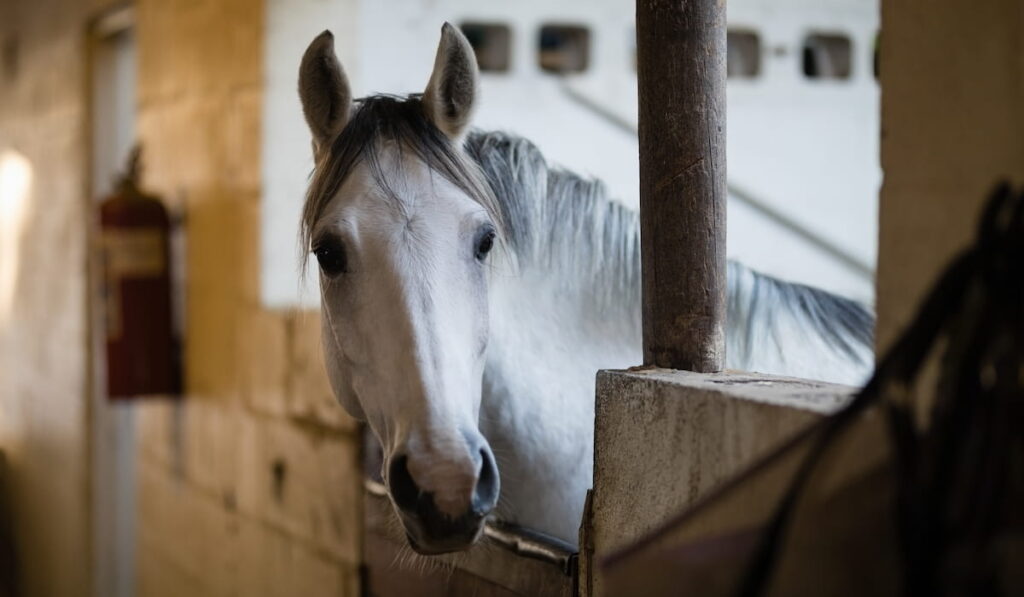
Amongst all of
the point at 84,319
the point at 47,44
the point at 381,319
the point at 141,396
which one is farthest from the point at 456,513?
the point at 47,44

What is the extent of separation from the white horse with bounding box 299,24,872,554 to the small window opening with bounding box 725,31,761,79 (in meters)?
1.78

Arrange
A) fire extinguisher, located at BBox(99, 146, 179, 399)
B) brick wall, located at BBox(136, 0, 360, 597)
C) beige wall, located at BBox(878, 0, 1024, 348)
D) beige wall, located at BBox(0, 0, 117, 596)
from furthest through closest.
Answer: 1. beige wall, located at BBox(0, 0, 117, 596)
2. fire extinguisher, located at BBox(99, 146, 179, 399)
3. brick wall, located at BBox(136, 0, 360, 597)
4. beige wall, located at BBox(878, 0, 1024, 348)

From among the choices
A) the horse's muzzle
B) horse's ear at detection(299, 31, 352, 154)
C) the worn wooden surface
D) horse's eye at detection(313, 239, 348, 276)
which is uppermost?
horse's ear at detection(299, 31, 352, 154)

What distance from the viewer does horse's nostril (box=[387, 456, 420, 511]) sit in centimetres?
117

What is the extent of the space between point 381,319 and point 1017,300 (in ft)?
2.87

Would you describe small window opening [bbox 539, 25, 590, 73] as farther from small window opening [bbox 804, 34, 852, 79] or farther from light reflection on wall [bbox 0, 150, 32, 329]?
light reflection on wall [bbox 0, 150, 32, 329]

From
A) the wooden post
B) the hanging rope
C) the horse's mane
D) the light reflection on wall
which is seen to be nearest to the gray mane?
the horse's mane

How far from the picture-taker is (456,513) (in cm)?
115

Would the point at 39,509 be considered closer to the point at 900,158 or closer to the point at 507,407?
the point at 507,407

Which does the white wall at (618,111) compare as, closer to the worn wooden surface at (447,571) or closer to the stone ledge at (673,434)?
the worn wooden surface at (447,571)

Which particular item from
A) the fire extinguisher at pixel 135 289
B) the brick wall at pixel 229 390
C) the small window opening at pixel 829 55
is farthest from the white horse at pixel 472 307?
the small window opening at pixel 829 55

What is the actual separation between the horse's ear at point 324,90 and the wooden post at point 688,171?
514 mm

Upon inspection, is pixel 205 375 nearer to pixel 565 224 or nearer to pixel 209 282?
pixel 209 282

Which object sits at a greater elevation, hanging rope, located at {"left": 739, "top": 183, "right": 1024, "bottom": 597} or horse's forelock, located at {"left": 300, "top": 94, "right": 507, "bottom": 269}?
horse's forelock, located at {"left": 300, "top": 94, "right": 507, "bottom": 269}
